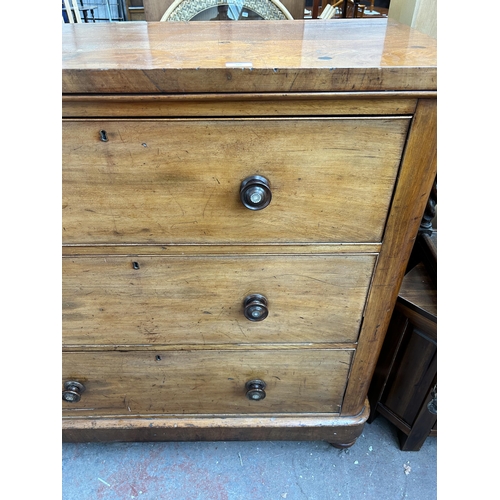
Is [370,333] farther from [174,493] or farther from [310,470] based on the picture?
[174,493]

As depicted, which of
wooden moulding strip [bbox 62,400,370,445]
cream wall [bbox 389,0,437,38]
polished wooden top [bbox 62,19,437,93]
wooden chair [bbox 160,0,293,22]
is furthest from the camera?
wooden chair [bbox 160,0,293,22]

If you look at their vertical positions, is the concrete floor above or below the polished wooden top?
below

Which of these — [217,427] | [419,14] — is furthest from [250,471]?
[419,14]

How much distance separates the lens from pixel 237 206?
23.8 inches

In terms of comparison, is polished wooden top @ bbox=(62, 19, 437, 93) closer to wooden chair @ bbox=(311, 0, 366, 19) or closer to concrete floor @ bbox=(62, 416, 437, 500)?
wooden chair @ bbox=(311, 0, 366, 19)

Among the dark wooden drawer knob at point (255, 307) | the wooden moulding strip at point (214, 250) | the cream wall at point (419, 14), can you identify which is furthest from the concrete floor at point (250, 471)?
the cream wall at point (419, 14)

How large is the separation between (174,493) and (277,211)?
Result: 2.53ft

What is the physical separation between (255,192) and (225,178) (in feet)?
0.18

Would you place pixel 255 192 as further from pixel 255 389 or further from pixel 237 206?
pixel 255 389

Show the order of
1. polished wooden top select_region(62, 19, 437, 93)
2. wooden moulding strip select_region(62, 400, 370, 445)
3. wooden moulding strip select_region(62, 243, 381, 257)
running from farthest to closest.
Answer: wooden moulding strip select_region(62, 400, 370, 445) < wooden moulding strip select_region(62, 243, 381, 257) < polished wooden top select_region(62, 19, 437, 93)

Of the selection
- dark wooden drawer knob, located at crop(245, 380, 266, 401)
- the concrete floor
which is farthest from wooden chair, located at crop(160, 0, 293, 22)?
the concrete floor

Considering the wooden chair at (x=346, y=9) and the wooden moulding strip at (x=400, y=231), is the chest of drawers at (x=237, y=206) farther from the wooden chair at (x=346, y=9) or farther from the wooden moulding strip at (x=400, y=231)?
the wooden chair at (x=346, y=9)

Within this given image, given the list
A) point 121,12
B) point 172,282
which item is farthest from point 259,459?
point 121,12

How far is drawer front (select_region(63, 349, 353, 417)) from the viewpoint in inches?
31.6
